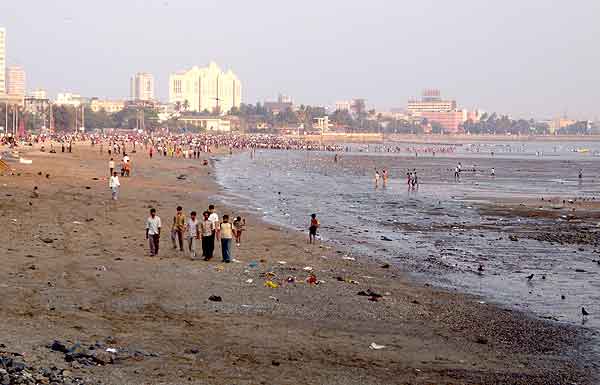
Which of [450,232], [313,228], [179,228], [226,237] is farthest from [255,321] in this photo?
[450,232]

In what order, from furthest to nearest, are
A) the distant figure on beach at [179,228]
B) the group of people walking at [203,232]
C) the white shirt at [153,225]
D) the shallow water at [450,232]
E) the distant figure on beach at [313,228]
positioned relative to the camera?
the distant figure on beach at [313,228] → the distant figure on beach at [179,228] → the white shirt at [153,225] → the group of people walking at [203,232] → the shallow water at [450,232]

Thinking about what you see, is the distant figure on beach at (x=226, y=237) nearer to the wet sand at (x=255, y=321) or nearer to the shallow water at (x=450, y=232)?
the wet sand at (x=255, y=321)

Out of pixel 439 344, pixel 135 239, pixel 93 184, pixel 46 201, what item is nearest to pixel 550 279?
pixel 439 344

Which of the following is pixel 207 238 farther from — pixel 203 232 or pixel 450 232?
pixel 450 232

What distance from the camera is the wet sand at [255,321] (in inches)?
412

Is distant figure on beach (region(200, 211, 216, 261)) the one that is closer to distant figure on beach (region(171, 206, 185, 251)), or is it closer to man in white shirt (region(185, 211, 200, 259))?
man in white shirt (region(185, 211, 200, 259))

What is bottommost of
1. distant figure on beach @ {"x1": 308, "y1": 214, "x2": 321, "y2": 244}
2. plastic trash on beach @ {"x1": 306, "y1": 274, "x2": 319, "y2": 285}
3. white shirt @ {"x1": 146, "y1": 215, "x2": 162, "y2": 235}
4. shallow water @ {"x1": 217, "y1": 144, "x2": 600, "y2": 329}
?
shallow water @ {"x1": 217, "y1": 144, "x2": 600, "y2": 329}

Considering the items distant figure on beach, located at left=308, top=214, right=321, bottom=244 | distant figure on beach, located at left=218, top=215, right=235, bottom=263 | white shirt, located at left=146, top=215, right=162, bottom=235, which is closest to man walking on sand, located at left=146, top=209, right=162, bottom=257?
white shirt, located at left=146, top=215, right=162, bottom=235

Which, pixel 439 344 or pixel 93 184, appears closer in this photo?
pixel 439 344

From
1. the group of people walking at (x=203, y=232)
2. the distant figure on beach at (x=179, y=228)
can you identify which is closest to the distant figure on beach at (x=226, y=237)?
the group of people walking at (x=203, y=232)

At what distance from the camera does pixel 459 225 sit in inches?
1190

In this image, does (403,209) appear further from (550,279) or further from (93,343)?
(93,343)

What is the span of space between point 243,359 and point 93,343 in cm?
194

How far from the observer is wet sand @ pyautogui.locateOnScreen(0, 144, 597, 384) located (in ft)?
34.3
